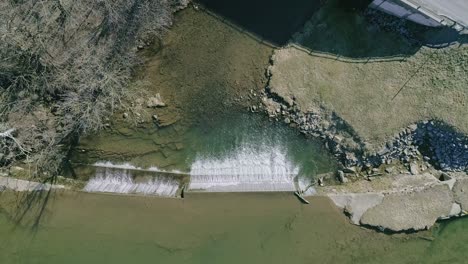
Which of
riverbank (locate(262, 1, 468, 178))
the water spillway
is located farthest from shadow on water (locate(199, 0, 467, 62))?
the water spillway

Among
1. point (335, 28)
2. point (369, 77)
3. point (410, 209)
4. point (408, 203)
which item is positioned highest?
point (335, 28)

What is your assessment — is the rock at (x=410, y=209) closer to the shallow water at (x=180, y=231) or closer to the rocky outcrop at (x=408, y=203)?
the rocky outcrop at (x=408, y=203)

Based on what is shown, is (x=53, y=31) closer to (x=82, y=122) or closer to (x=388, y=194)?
(x=82, y=122)

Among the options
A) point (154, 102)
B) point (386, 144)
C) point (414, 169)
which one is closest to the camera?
point (386, 144)

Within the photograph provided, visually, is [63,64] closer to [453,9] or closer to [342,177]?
[342,177]

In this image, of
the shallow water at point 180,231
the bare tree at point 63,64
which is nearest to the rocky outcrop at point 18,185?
the shallow water at point 180,231

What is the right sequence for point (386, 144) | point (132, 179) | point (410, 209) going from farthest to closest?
point (132, 179) → point (410, 209) → point (386, 144)

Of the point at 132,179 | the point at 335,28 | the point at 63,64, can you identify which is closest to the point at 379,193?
the point at 335,28

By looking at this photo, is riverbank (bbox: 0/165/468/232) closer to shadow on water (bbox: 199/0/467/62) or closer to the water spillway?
the water spillway
